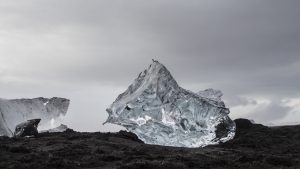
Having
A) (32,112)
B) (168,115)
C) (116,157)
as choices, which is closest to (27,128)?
(32,112)

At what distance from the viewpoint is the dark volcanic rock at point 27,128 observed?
36656 mm

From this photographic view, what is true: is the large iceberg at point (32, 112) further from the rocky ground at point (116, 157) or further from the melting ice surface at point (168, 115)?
the melting ice surface at point (168, 115)

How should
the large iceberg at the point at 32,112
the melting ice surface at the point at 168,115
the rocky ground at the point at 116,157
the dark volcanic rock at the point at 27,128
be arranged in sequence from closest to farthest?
the melting ice surface at the point at 168,115 → the rocky ground at the point at 116,157 → the large iceberg at the point at 32,112 → the dark volcanic rock at the point at 27,128

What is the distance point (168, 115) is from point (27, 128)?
17.0 metres

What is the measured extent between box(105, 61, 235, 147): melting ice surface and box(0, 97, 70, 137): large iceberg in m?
8.40

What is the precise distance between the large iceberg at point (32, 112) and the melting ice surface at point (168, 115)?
27.6ft

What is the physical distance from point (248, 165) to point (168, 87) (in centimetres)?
589

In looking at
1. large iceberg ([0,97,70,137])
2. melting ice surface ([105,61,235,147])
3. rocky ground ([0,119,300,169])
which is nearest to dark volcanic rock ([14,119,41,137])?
large iceberg ([0,97,70,137])

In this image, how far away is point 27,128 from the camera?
129ft

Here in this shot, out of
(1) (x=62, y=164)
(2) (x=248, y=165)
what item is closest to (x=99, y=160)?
(1) (x=62, y=164)

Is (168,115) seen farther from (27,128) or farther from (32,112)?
(27,128)

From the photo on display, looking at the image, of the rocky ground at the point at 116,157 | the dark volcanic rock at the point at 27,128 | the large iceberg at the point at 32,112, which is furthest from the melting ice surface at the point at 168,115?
the dark volcanic rock at the point at 27,128

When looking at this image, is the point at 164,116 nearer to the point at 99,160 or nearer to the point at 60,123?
the point at 99,160

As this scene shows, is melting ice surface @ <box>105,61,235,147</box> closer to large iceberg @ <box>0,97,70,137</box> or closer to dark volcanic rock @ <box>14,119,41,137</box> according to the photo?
large iceberg @ <box>0,97,70,137</box>
